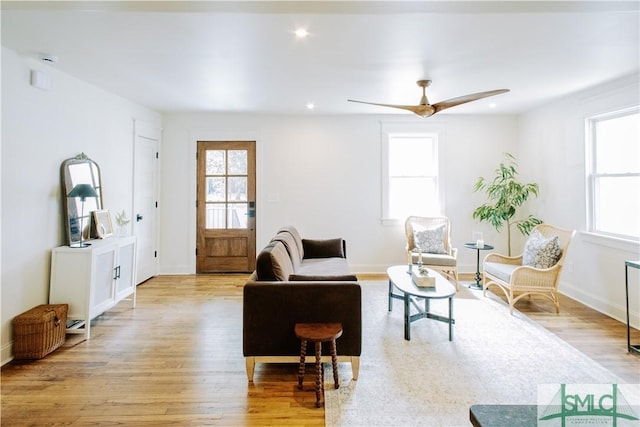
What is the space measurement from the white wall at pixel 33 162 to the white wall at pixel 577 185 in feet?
18.7

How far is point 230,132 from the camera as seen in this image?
5133 millimetres

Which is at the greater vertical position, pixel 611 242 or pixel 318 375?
pixel 611 242

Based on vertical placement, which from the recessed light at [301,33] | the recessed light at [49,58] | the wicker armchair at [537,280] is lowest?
the wicker armchair at [537,280]

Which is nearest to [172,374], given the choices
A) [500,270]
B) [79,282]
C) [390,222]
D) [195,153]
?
[79,282]

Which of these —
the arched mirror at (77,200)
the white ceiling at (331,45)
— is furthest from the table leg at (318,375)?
the arched mirror at (77,200)

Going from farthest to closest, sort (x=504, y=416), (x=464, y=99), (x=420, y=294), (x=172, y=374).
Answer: (x=464, y=99), (x=420, y=294), (x=172, y=374), (x=504, y=416)

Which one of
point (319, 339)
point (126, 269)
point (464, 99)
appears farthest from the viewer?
point (126, 269)

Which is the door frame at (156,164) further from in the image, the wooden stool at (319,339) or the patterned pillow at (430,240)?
the patterned pillow at (430,240)

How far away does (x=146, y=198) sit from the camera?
4762 mm

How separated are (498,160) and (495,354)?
3.60 metres

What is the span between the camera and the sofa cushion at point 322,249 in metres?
4.13

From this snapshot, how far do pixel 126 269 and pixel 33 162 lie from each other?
1373 mm

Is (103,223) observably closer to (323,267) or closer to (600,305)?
(323,267)

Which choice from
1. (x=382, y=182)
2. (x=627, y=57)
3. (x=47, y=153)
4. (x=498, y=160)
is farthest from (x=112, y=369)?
(x=498, y=160)
